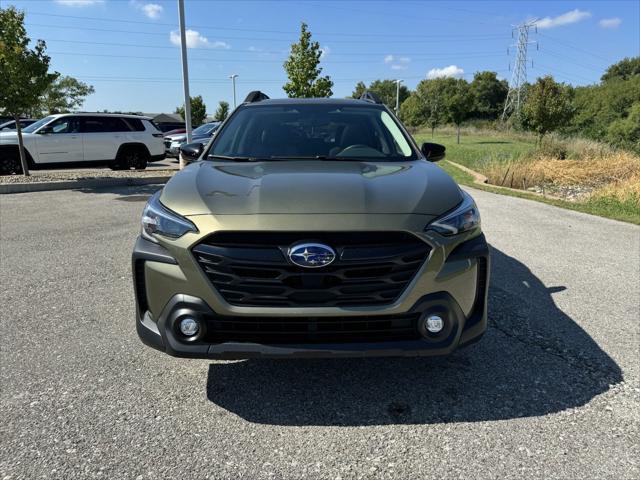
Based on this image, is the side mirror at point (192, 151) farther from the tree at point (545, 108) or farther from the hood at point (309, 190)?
the tree at point (545, 108)

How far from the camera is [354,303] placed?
7.97ft

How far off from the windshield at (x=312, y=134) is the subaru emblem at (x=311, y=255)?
1.31 metres

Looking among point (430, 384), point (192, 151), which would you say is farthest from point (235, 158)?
point (430, 384)

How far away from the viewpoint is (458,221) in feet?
8.55

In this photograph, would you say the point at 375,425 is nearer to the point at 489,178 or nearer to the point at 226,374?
the point at 226,374

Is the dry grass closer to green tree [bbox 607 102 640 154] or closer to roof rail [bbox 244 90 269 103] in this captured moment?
roof rail [bbox 244 90 269 103]

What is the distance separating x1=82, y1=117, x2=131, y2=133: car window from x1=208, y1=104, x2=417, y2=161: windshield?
1136 cm

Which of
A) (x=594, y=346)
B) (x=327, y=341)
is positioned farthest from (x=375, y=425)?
(x=594, y=346)

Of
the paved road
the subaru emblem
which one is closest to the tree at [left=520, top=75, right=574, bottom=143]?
the paved road

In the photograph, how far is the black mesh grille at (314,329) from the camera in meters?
2.43

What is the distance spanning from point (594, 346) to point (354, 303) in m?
Result: 2.15

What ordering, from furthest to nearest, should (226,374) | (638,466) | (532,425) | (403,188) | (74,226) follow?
(74,226) → (226,374) → (403,188) → (532,425) → (638,466)

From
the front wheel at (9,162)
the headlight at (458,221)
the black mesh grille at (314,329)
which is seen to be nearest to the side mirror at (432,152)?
the headlight at (458,221)

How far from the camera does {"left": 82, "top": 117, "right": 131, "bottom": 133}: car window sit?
13859mm
